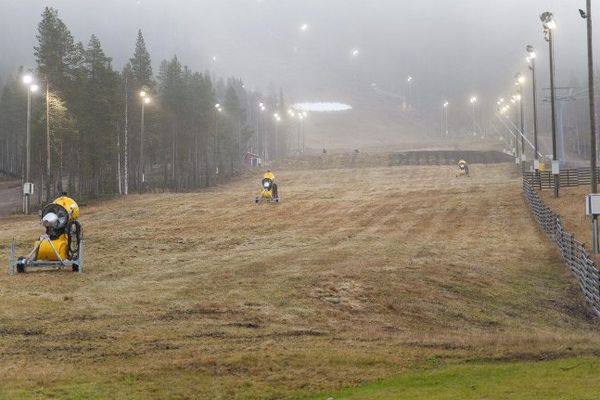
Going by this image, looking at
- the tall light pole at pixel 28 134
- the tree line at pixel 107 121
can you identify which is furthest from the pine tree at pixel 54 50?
the tall light pole at pixel 28 134

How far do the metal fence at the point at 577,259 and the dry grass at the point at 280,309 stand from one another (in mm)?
485

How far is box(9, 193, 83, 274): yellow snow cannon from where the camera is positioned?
19.7 metres

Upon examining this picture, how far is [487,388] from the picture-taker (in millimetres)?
8906

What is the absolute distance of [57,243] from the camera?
66.4 feet

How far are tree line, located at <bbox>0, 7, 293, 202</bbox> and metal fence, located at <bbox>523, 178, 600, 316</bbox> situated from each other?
3245 centimetres

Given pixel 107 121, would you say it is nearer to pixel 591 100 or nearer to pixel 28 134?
pixel 28 134

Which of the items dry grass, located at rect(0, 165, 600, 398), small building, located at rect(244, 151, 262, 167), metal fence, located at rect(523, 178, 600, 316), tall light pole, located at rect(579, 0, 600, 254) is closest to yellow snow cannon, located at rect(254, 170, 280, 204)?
dry grass, located at rect(0, 165, 600, 398)

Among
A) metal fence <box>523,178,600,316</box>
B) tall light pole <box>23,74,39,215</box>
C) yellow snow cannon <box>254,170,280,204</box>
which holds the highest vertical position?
tall light pole <box>23,74,39,215</box>

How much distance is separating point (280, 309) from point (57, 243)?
9120 mm

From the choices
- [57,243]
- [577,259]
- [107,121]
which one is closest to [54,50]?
[107,121]

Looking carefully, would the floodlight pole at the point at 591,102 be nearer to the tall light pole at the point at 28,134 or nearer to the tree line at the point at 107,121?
the tall light pole at the point at 28,134

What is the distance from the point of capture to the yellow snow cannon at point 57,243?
776 inches

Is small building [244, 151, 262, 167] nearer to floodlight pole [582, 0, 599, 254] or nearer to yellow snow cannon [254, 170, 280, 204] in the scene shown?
yellow snow cannon [254, 170, 280, 204]

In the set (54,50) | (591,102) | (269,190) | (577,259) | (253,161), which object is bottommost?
(577,259)
